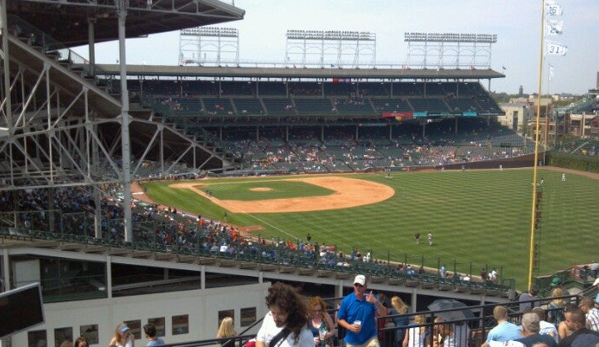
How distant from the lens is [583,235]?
3384cm

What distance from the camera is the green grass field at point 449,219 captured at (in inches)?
1146

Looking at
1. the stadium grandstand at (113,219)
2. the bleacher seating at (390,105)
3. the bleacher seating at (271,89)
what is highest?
the bleacher seating at (271,89)

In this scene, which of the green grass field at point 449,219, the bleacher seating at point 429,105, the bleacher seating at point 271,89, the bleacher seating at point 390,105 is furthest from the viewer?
the bleacher seating at point 429,105

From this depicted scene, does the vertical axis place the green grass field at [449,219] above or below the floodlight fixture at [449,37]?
below

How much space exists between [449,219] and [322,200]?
10715 mm

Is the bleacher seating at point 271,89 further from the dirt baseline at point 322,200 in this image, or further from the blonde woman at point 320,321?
the blonde woman at point 320,321

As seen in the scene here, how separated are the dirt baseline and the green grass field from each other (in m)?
1.12

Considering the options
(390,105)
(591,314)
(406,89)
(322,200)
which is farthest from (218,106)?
(591,314)

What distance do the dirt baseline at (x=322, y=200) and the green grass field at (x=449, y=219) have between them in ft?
3.68

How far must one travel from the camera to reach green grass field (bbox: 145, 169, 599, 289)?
29.1m

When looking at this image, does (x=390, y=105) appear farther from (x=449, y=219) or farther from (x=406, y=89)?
(x=449, y=219)

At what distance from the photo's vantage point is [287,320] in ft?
16.6

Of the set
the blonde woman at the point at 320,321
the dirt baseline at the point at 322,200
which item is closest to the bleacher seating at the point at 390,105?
the dirt baseline at the point at 322,200

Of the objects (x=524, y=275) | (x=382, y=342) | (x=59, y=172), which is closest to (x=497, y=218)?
(x=524, y=275)
